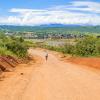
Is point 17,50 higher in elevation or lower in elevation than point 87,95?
lower

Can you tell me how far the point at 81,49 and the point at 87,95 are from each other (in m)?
63.1

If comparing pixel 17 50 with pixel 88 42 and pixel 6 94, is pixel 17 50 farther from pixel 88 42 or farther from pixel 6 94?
pixel 6 94

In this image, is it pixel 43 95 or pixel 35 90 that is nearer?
pixel 43 95

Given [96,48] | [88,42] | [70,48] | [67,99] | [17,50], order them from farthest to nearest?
[70,48] < [88,42] < [96,48] < [17,50] < [67,99]

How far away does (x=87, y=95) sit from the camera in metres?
18.6

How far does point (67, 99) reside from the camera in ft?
57.0

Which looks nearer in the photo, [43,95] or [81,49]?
[43,95]

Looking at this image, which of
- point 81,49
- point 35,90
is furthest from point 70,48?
point 35,90

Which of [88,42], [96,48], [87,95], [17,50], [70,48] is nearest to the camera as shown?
[87,95]

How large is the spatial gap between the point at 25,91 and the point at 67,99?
11.7 feet

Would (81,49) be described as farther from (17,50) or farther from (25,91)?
(25,91)

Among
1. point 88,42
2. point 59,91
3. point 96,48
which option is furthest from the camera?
point 88,42

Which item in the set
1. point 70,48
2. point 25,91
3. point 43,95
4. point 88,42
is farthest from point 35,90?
point 70,48

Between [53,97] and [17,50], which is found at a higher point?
[53,97]
